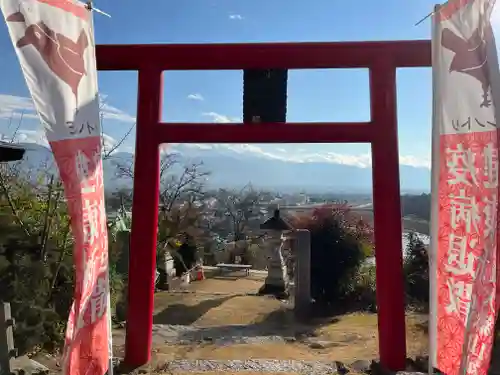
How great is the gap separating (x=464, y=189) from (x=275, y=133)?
1.77m

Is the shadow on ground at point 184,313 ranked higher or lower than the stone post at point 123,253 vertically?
lower

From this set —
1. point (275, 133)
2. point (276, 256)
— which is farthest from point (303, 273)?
point (275, 133)

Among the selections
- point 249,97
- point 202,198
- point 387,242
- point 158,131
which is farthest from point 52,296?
point 202,198

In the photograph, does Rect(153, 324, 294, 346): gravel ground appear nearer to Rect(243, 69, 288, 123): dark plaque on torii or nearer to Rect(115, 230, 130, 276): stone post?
Rect(115, 230, 130, 276): stone post

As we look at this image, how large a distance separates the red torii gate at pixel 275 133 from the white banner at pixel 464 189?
97 cm

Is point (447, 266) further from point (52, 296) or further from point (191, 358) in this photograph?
point (52, 296)

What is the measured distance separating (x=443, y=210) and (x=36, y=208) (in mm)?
4588

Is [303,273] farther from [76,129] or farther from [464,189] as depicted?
[76,129]

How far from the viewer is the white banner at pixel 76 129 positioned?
2.77 metres

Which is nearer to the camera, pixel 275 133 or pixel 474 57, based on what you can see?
pixel 474 57

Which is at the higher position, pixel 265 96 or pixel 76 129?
pixel 265 96

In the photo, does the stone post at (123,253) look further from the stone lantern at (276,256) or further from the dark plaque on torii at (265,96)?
the dark plaque on torii at (265,96)

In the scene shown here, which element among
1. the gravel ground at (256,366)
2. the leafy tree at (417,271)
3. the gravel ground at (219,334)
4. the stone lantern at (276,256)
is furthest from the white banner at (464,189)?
the stone lantern at (276,256)

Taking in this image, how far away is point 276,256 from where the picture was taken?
30.7 feet
